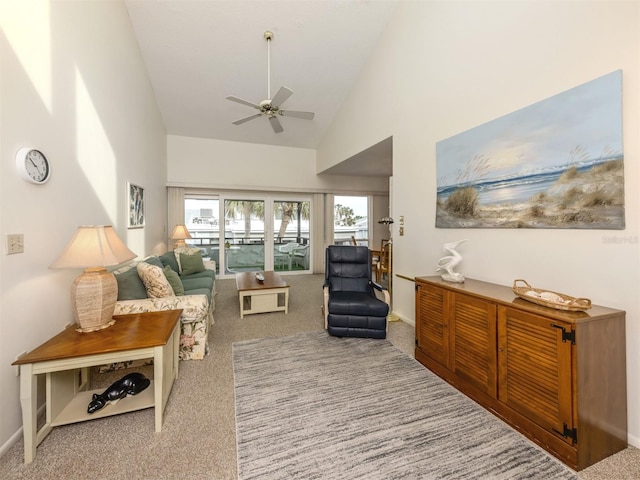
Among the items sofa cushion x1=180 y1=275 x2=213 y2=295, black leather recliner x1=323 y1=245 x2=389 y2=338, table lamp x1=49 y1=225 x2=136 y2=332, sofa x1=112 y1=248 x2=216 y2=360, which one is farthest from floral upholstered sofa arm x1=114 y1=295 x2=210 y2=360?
black leather recliner x1=323 y1=245 x2=389 y2=338

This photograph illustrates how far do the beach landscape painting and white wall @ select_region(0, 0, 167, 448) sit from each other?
336 cm

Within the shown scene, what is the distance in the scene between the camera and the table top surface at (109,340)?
153 centimetres

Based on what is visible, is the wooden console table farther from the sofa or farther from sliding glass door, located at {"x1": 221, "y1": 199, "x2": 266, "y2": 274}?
sliding glass door, located at {"x1": 221, "y1": 199, "x2": 266, "y2": 274}

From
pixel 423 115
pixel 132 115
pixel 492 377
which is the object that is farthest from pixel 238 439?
pixel 132 115

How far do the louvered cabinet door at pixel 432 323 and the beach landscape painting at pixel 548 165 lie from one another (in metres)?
0.78

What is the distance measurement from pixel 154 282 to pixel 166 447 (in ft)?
4.59

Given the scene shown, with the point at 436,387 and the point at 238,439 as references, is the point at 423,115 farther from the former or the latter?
the point at 238,439

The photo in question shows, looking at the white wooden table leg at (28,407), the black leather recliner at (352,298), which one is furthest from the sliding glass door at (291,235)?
the white wooden table leg at (28,407)

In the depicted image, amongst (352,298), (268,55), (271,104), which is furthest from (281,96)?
(352,298)

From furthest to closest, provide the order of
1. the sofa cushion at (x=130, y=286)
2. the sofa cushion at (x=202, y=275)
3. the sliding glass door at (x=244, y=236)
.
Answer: the sliding glass door at (x=244, y=236) → the sofa cushion at (x=202, y=275) → the sofa cushion at (x=130, y=286)

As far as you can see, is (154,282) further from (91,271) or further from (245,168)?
(245,168)

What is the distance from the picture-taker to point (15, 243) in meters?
1.60

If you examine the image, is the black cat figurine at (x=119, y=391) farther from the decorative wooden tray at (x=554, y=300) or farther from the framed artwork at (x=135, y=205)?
the decorative wooden tray at (x=554, y=300)

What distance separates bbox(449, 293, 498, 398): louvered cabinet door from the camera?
6.18 ft
